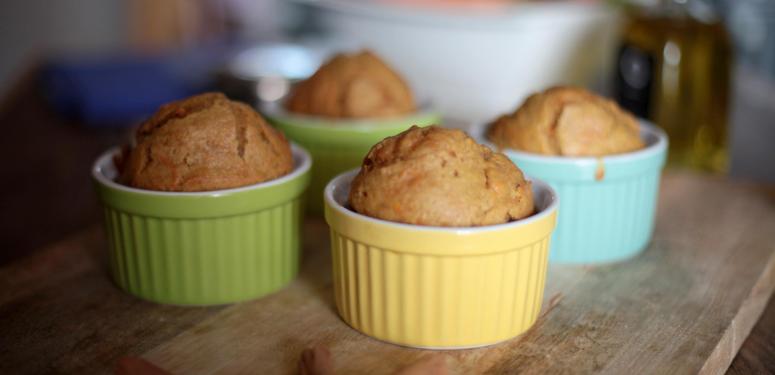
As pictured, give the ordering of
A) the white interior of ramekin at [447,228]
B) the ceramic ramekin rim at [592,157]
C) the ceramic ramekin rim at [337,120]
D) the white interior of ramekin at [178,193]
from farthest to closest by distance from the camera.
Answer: the ceramic ramekin rim at [337,120], the ceramic ramekin rim at [592,157], the white interior of ramekin at [178,193], the white interior of ramekin at [447,228]

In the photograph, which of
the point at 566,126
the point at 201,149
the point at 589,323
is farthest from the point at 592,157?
the point at 201,149

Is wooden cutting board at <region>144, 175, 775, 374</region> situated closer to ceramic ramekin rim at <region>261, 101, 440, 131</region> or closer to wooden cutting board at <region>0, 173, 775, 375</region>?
wooden cutting board at <region>0, 173, 775, 375</region>

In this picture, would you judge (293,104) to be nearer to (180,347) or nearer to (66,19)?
(180,347)

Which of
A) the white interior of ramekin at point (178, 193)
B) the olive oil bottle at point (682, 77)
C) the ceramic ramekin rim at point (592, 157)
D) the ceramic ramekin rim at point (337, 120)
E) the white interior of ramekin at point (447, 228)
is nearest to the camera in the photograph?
the white interior of ramekin at point (447, 228)

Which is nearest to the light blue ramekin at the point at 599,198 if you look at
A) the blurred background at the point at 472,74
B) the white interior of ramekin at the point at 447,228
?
the white interior of ramekin at the point at 447,228

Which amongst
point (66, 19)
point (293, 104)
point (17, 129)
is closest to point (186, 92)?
point (17, 129)

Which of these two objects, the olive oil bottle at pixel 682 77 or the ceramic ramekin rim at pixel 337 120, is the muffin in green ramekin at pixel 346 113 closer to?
the ceramic ramekin rim at pixel 337 120
